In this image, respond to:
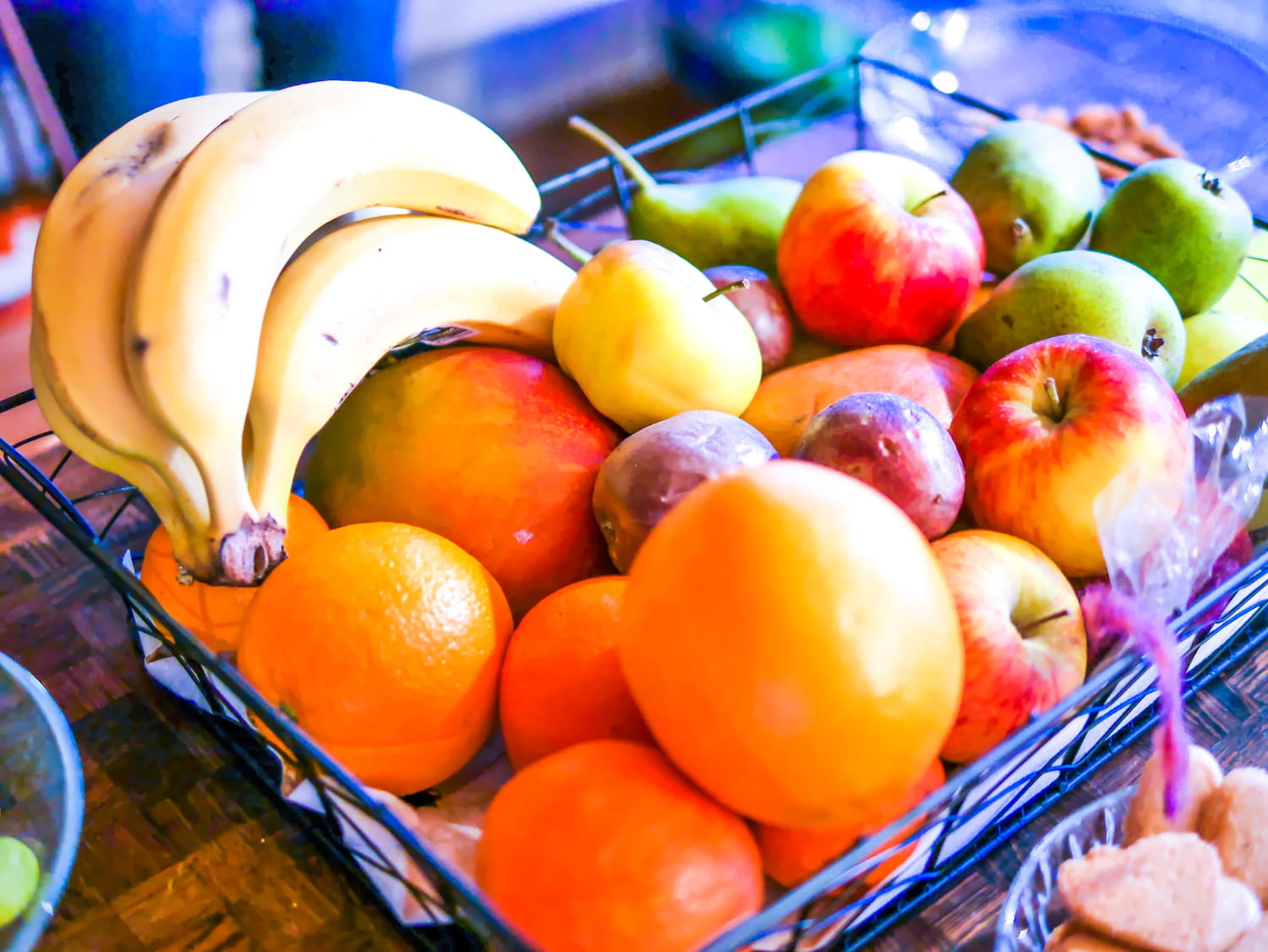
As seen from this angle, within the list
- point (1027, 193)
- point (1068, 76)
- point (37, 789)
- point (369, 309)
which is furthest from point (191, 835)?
point (1068, 76)

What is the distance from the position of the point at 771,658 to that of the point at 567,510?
247 millimetres

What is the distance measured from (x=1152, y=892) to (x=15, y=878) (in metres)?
0.46

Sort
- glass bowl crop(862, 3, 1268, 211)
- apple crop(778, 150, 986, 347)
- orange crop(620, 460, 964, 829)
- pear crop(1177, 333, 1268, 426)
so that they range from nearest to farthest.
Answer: orange crop(620, 460, 964, 829) < pear crop(1177, 333, 1268, 426) < apple crop(778, 150, 986, 347) < glass bowl crop(862, 3, 1268, 211)

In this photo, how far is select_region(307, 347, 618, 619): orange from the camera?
0.53 meters

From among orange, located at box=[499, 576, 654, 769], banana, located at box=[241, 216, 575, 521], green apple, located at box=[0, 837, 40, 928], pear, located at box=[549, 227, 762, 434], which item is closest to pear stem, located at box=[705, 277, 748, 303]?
pear, located at box=[549, 227, 762, 434]

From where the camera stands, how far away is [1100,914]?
0.36 meters

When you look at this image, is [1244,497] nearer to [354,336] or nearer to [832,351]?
[832,351]

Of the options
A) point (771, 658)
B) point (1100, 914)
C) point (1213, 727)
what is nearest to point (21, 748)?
point (771, 658)

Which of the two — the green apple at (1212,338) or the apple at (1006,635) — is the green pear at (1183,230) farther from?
the apple at (1006,635)

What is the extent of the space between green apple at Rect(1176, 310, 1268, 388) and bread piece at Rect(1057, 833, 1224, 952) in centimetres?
38

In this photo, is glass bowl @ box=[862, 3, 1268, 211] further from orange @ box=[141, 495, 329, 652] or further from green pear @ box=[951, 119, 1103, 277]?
orange @ box=[141, 495, 329, 652]

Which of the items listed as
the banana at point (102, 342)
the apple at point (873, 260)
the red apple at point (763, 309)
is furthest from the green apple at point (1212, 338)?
the banana at point (102, 342)

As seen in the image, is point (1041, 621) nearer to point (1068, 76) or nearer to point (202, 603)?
point (202, 603)

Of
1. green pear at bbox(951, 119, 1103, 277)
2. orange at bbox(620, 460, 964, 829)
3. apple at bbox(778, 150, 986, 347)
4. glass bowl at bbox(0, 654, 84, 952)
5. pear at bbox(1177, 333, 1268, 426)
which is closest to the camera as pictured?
orange at bbox(620, 460, 964, 829)
